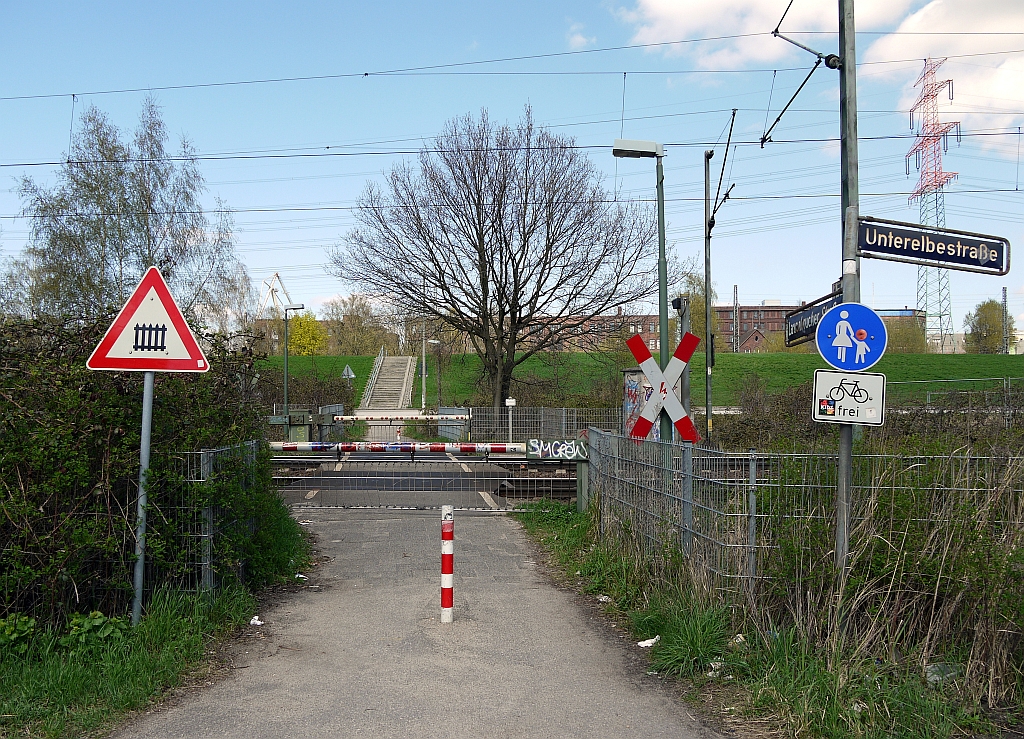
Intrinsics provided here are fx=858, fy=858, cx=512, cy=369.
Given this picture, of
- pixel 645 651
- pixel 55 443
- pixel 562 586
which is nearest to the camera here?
pixel 55 443

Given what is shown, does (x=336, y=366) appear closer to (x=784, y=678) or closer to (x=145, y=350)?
(x=145, y=350)

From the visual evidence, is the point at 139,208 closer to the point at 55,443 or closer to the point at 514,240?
the point at 514,240

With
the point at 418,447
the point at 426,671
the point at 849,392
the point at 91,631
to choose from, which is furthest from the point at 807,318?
the point at 418,447

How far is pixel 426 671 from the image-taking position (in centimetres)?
593

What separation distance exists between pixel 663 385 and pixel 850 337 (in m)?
3.52

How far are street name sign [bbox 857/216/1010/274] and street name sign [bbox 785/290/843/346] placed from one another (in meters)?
0.45

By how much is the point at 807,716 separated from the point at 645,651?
1.85m

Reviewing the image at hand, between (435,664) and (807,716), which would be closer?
(807,716)

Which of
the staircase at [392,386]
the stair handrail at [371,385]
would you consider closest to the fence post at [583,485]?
the staircase at [392,386]

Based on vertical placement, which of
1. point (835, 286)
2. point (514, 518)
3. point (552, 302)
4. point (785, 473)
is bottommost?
point (514, 518)

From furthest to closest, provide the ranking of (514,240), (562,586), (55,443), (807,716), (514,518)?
(514,240)
(514,518)
(562,586)
(55,443)
(807,716)

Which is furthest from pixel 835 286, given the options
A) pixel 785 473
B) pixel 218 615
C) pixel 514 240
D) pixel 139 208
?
pixel 139 208

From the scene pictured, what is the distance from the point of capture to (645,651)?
6.48 metres

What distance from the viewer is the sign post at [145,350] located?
20.3 feet
